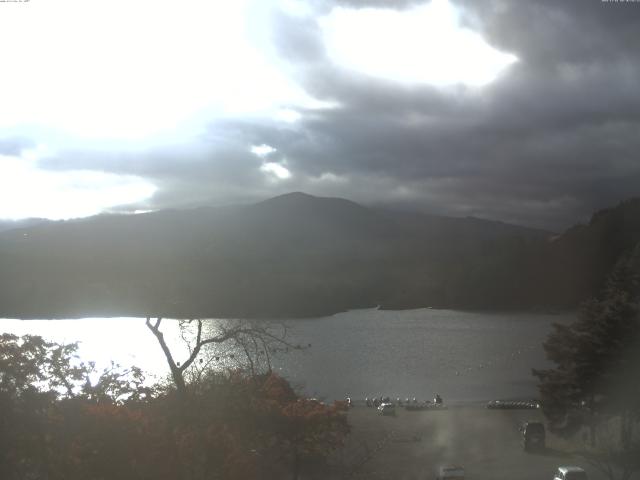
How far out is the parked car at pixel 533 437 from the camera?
90.6 feet

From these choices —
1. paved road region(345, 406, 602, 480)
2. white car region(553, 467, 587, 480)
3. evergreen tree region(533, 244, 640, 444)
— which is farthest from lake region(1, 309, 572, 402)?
white car region(553, 467, 587, 480)

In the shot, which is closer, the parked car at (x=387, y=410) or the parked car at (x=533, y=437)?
the parked car at (x=533, y=437)

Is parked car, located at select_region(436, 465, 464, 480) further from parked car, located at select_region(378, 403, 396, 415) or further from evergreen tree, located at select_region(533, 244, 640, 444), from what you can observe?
parked car, located at select_region(378, 403, 396, 415)

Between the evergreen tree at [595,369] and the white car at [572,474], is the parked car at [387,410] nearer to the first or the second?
the evergreen tree at [595,369]

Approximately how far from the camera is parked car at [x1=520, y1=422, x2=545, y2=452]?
2761cm

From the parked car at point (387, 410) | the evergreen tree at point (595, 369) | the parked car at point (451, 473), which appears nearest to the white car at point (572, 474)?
the parked car at point (451, 473)

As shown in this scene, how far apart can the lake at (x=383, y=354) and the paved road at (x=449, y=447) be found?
553 cm

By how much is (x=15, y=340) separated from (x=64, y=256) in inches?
2384

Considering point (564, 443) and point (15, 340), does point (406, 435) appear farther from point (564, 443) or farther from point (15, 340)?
point (15, 340)

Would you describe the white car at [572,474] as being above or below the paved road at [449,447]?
above

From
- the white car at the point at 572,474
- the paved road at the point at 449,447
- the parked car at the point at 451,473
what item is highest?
the white car at the point at 572,474

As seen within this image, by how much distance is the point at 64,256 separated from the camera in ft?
227

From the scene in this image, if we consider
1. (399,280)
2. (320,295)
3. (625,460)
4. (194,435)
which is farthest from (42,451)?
(399,280)

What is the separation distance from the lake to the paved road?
5.53 meters
